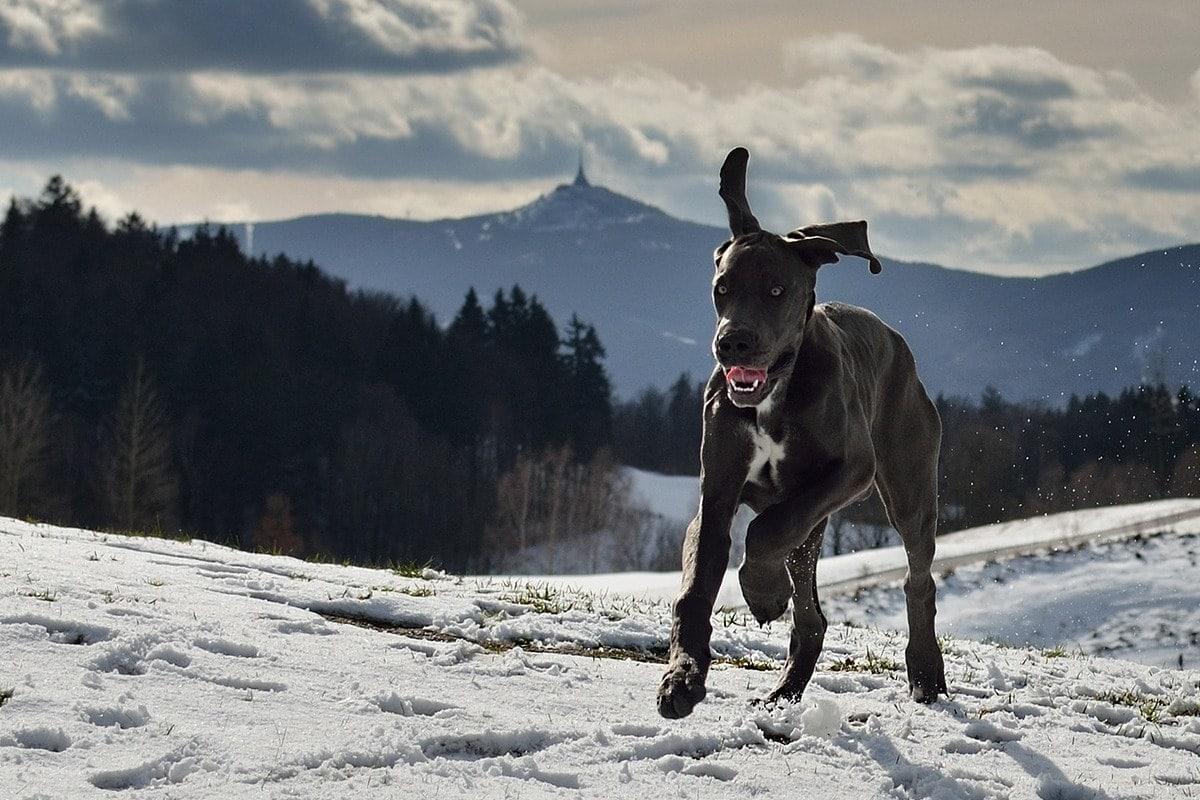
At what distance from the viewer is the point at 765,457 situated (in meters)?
6.52

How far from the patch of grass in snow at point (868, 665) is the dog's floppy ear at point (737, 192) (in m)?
2.91

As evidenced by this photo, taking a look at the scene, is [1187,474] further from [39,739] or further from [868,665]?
[39,739]

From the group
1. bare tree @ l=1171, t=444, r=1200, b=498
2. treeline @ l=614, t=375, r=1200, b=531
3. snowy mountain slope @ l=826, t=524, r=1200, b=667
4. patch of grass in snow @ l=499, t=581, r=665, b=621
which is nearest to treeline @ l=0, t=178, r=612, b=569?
treeline @ l=614, t=375, r=1200, b=531

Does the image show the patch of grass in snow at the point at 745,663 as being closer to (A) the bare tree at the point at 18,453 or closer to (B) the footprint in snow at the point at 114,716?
(B) the footprint in snow at the point at 114,716

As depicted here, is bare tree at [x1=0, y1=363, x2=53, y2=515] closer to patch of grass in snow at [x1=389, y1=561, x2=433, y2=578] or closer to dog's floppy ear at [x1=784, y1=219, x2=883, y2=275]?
patch of grass in snow at [x1=389, y1=561, x2=433, y2=578]

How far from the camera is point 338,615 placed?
8.68 m

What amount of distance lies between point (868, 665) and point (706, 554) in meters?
2.98

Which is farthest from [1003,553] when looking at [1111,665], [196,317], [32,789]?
[196,317]

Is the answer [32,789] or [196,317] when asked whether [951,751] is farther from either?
[196,317]

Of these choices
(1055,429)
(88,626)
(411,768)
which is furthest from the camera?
(1055,429)

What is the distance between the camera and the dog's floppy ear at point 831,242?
6.55 metres

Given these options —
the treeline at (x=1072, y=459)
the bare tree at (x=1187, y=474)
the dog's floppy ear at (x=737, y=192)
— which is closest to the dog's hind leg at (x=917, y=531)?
the dog's floppy ear at (x=737, y=192)

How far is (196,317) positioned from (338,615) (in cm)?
8516

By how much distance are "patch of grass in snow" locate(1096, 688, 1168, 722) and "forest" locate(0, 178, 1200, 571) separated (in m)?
51.8
